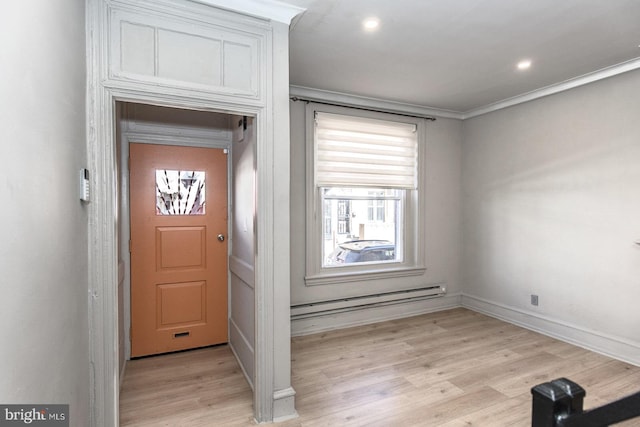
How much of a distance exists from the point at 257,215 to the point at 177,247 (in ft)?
4.72

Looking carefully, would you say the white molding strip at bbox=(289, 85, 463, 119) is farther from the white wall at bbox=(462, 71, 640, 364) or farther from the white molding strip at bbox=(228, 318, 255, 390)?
the white molding strip at bbox=(228, 318, 255, 390)

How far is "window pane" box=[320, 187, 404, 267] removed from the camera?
396 centimetres

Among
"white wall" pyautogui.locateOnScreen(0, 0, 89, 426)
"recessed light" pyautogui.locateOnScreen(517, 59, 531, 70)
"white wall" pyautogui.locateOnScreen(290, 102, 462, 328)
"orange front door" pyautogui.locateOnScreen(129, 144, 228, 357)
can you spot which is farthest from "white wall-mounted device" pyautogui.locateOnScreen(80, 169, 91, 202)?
"recessed light" pyautogui.locateOnScreen(517, 59, 531, 70)

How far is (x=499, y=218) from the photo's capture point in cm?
418

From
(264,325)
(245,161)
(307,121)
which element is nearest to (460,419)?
(264,325)

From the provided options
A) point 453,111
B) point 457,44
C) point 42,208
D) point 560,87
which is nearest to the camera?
point 42,208

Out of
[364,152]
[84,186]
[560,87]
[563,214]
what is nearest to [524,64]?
[560,87]

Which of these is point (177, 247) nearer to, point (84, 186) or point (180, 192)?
point (180, 192)

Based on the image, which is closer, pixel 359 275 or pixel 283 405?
pixel 283 405

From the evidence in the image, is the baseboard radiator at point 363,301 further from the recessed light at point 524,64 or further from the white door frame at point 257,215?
the recessed light at point 524,64

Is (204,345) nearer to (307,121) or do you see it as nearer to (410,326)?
(410,326)

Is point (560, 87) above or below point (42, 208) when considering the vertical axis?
above

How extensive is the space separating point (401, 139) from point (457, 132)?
3.07 ft

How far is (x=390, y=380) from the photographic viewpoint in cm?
274
